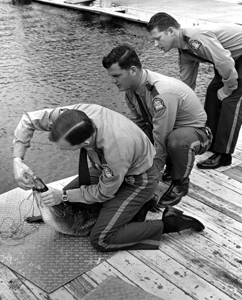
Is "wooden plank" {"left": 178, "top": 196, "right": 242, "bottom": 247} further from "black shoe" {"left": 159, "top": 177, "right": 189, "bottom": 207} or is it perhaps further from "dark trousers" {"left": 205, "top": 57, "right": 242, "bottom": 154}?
"dark trousers" {"left": 205, "top": 57, "right": 242, "bottom": 154}

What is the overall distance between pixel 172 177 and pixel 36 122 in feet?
3.93

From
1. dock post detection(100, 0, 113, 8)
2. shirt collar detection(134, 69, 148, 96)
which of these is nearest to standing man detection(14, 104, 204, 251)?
shirt collar detection(134, 69, 148, 96)

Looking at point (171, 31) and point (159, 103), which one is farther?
point (171, 31)

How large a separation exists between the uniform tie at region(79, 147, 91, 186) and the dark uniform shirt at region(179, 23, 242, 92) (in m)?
1.43

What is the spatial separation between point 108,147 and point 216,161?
1715mm

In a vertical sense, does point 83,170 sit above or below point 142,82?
below

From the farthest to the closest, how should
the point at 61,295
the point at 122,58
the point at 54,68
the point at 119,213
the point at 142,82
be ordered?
the point at 54,68 → the point at 142,82 → the point at 122,58 → the point at 119,213 → the point at 61,295

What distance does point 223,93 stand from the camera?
13.2 ft

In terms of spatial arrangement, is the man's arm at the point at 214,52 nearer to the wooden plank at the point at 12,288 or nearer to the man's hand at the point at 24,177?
the man's hand at the point at 24,177

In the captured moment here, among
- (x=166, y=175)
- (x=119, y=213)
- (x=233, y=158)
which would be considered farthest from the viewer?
(x=233, y=158)

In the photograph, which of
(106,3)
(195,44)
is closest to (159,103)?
(195,44)

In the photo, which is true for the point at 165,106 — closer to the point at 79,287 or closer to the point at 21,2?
the point at 79,287

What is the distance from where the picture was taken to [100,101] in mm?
8117

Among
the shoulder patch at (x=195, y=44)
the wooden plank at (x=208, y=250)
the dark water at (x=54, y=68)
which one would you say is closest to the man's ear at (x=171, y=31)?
the shoulder patch at (x=195, y=44)
